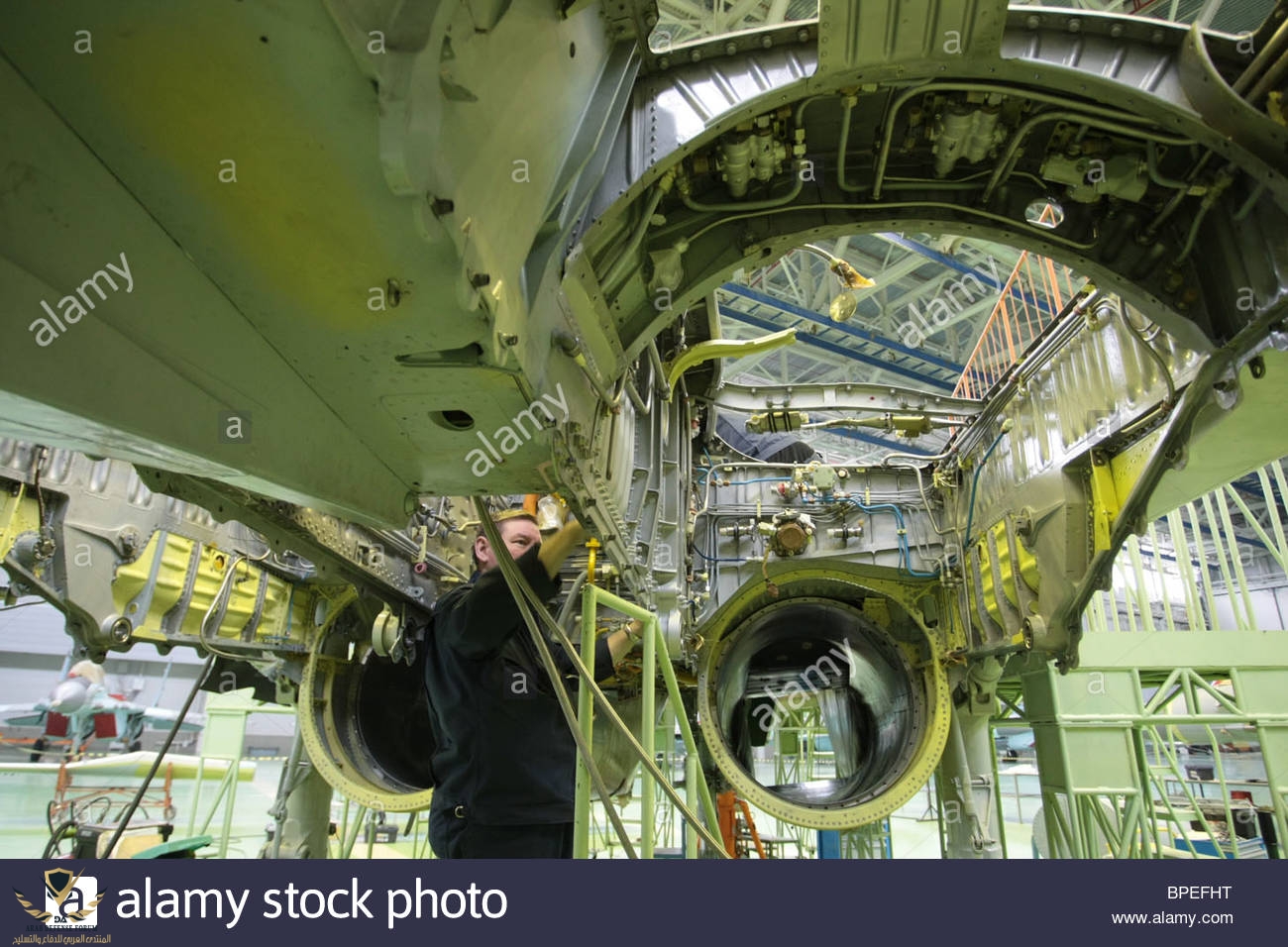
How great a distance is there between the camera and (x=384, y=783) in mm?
5410

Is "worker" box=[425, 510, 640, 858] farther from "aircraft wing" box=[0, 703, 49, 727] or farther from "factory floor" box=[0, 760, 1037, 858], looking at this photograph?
"aircraft wing" box=[0, 703, 49, 727]

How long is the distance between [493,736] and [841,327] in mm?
9441

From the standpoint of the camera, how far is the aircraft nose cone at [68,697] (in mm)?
10070

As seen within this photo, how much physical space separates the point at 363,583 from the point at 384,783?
235 centimetres

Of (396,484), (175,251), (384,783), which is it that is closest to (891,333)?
(384,783)

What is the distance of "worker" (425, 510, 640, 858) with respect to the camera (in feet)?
9.13

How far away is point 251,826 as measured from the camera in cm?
1343

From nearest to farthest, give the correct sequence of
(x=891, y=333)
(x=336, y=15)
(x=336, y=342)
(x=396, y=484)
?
(x=336, y=15)
(x=336, y=342)
(x=396, y=484)
(x=891, y=333)
